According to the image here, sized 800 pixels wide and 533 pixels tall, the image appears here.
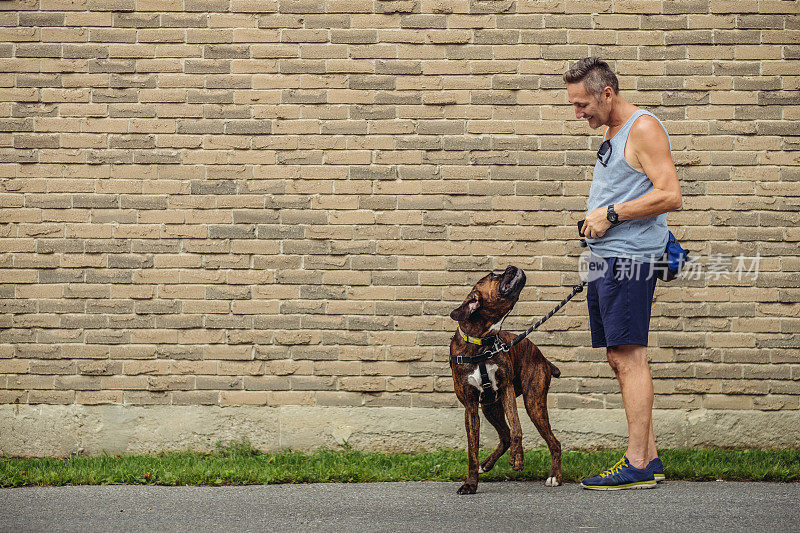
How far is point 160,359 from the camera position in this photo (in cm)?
544

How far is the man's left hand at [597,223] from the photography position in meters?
4.21

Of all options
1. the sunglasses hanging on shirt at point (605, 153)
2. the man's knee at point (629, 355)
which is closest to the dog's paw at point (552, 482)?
the man's knee at point (629, 355)

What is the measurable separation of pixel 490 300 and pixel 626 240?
829 millimetres

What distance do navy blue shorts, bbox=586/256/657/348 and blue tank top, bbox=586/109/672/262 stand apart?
6cm

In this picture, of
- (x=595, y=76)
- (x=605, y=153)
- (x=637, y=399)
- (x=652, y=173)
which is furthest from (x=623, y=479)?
(x=595, y=76)

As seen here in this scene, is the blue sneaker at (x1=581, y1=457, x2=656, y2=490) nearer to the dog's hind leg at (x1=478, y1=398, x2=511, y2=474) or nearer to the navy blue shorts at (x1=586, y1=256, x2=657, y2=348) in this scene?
the dog's hind leg at (x1=478, y1=398, x2=511, y2=474)

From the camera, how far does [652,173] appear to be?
13.6 feet

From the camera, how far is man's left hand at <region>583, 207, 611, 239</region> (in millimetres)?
4215

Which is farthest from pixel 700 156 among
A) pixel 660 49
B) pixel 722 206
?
pixel 660 49

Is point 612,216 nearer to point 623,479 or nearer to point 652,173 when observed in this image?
point 652,173

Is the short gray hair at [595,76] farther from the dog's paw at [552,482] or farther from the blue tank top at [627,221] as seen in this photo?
the dog's paw at [552,482]

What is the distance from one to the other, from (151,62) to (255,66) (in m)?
0.74

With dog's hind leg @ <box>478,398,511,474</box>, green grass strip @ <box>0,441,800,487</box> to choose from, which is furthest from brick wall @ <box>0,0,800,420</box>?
dog's hind leg @ <box>478,398,511,474</box>

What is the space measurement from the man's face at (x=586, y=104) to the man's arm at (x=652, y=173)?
0.21m
